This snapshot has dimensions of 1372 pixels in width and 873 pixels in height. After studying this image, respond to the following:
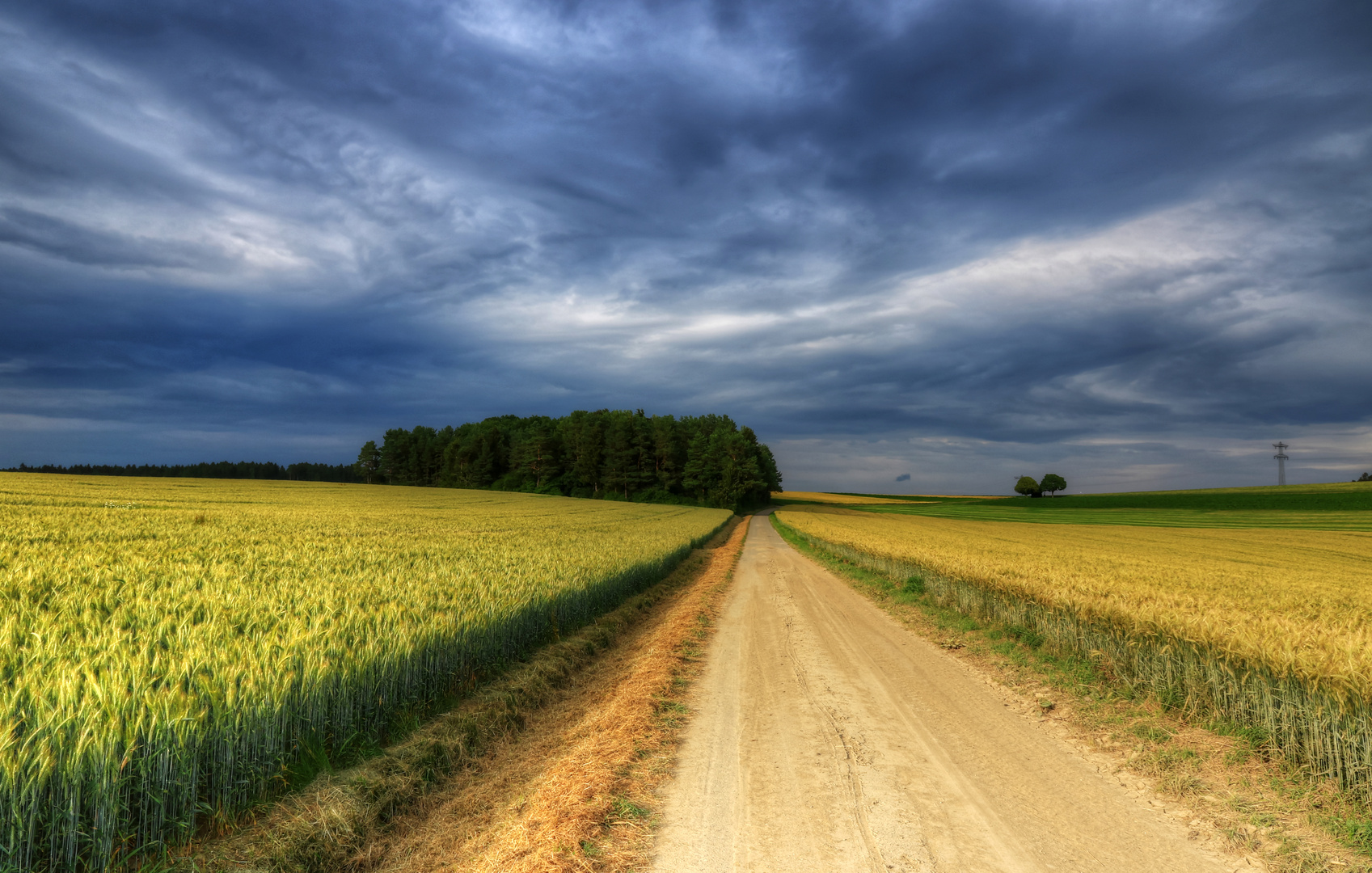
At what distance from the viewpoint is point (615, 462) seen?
100625 mm

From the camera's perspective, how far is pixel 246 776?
469cm

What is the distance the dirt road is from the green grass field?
65578 millimetres

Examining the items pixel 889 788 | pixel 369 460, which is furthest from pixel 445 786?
pixel 369 460

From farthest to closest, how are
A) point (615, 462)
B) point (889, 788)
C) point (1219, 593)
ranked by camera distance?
point (615, 462), point (1219, 593), point (889, 788)

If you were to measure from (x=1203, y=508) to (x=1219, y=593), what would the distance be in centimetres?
8649

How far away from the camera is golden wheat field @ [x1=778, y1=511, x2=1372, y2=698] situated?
666 centimetres

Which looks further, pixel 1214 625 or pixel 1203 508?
pixel 1203 508

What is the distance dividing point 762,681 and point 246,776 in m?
6.73

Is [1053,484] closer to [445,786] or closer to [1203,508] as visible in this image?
[1203,508]

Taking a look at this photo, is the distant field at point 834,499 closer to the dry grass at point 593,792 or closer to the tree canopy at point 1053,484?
the tree canopy at point 1053,484

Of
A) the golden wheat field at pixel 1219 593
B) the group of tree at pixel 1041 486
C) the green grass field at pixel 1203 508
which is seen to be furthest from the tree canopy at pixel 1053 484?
the golden wheat field at pixel 1219 593

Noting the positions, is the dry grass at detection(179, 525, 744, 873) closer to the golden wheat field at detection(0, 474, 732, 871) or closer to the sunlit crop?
the golden wheat field at detection(0, 474, 732, 871)

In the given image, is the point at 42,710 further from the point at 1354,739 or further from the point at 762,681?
the point at 1354,739

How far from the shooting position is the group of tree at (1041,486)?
129750 mm
